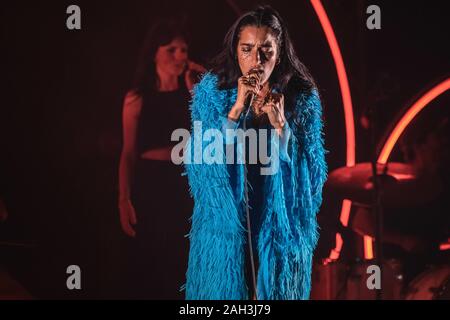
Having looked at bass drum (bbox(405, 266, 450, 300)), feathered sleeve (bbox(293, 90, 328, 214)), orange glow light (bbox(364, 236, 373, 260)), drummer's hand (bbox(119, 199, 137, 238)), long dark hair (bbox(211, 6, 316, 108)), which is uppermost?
long dark hair (bbox(211, 6, 316, 108))

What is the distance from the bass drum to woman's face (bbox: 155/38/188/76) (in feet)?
4.58

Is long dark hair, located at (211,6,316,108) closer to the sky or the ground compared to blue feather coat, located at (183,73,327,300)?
closer to the sky

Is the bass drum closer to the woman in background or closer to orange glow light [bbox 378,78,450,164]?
orange glow light [bbox 378,78,450,164]

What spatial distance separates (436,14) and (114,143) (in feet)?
5.10

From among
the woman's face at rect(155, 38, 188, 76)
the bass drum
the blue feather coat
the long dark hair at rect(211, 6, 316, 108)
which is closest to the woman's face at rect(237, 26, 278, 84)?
the long dark hair at rect(211, 6, 316, 108)

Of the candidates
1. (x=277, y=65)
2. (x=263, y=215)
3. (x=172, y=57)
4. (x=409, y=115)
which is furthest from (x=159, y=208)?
(x=409, y=115)

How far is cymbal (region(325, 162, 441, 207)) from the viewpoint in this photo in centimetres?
289

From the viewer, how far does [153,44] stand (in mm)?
2881

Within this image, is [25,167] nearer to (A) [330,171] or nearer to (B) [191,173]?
(B) [191,173]

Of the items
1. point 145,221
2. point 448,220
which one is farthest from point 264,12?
point 448,220

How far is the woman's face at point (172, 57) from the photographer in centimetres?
288

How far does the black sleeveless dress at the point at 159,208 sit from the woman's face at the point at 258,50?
30cm

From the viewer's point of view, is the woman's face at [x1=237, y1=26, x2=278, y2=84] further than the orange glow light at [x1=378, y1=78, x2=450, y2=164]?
No

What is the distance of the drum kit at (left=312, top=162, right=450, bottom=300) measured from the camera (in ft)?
9.49
